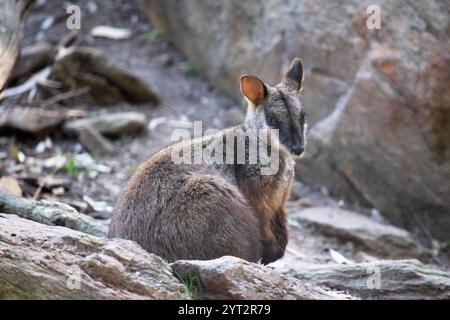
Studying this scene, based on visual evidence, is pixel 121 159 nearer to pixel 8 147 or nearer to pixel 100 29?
pixel 8 147

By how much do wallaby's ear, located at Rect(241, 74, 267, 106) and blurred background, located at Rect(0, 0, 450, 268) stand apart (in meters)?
1.21

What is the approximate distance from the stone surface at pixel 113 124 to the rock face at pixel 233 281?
6.47m

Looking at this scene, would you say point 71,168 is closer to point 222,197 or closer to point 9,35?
point 9,35

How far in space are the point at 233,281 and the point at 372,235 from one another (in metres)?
4.57

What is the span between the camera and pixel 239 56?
12.4 metres

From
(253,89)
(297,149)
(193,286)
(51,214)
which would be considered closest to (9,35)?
(51,214)

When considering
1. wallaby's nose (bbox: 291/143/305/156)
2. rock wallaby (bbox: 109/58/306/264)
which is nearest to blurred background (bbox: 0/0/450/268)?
rock wallaby (bbox: 109/58/306/264)

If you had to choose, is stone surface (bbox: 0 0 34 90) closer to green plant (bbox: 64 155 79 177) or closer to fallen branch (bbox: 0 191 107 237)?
fallen branch (bbox: 0 191 107 237)

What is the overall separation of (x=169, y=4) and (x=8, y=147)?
15.4 ft

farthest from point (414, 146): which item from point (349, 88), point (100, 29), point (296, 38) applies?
point (100, 29)

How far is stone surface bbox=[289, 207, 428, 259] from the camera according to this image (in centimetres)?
891

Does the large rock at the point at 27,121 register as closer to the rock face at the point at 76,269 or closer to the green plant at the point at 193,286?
the rock face at the point at 76,269

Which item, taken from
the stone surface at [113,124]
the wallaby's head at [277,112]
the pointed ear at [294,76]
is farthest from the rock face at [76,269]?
the stone surface at [113,124]
